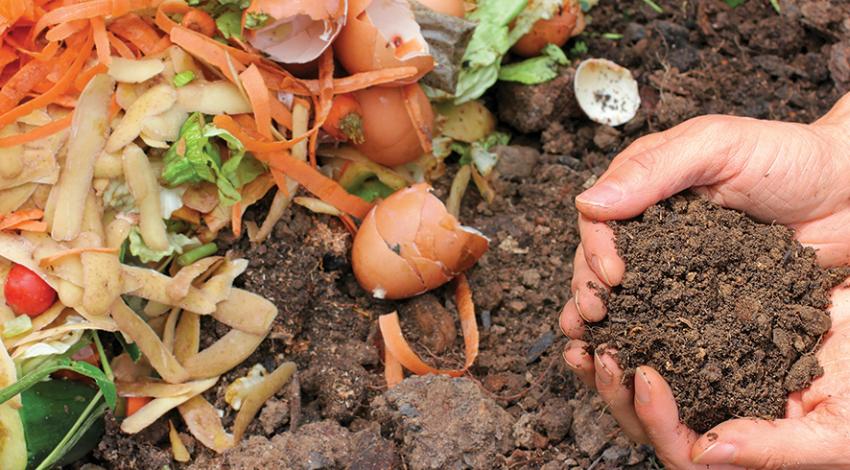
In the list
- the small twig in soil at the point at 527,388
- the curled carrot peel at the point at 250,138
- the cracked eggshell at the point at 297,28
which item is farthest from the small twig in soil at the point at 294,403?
the cracked eggshell at the point at 297,28

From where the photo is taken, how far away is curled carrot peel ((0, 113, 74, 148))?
2.11m

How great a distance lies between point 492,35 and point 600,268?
1021 mm

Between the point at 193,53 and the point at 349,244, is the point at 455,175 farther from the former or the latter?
the point at 193,53

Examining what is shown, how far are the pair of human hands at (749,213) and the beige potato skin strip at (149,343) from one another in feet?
2.88

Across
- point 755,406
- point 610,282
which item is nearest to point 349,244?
point 610,282

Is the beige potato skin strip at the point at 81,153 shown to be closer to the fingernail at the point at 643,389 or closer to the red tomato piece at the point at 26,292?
the red tomato piece at the point at 26,292

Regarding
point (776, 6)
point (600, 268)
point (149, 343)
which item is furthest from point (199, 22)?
point (776, 6)

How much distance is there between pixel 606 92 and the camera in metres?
2.73

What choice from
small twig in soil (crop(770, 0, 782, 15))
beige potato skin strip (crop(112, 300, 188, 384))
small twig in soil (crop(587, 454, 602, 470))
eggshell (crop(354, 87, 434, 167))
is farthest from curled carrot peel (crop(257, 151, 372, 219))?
small twig in soil (crop(770, 0, 782, 15))

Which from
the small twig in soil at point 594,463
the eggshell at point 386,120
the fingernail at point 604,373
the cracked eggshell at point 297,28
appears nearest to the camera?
the fingernail at point 604,373

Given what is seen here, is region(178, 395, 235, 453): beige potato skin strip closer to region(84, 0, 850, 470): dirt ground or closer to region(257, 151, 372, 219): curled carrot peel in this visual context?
region(84, 0, 850, 470): dirt ground

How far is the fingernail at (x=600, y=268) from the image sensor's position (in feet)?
5.95

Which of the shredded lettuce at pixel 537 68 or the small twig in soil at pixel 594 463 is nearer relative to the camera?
the small twig in soil at pixel 594 463

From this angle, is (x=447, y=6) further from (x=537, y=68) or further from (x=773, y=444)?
(x=773, y=444)
